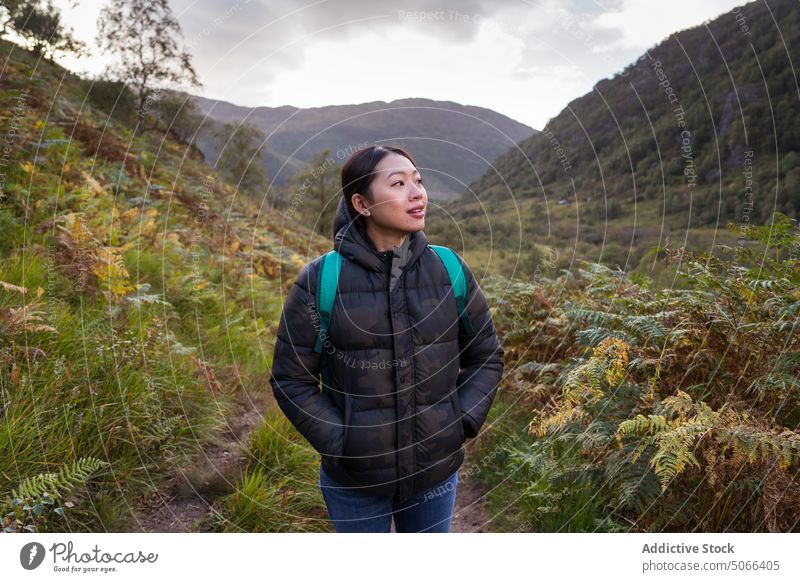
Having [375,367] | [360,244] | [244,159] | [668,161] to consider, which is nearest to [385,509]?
[375,367]

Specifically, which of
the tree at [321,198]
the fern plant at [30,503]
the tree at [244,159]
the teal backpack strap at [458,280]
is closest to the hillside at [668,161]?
the tree at [321,198]

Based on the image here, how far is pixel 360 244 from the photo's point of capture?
7.52 ft

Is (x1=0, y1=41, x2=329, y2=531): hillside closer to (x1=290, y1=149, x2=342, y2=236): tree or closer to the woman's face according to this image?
the woman's face

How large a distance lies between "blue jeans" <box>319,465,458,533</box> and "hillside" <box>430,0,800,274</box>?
1071 centimetres

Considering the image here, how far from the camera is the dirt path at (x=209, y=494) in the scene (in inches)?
135

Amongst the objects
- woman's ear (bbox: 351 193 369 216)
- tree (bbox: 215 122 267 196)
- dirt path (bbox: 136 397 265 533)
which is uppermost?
tree (bbox: 215 122 267 196)

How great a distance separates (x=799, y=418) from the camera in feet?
8.98

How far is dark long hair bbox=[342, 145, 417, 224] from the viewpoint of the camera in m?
2.26

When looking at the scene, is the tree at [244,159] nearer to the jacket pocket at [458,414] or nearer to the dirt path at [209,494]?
the dirt path at [209,494]

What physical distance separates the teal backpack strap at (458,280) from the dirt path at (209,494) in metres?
2.29

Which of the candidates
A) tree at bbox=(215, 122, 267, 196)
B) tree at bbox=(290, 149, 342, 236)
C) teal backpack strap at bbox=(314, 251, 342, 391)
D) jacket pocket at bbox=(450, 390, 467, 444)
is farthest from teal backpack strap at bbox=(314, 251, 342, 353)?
tree at bbox=(215, 122, 267, 196)

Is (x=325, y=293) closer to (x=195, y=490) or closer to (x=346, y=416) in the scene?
(x=346, y=416)
